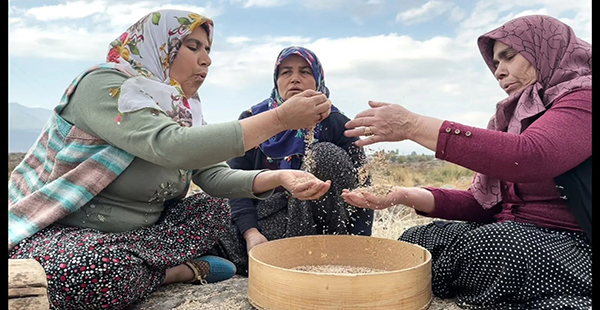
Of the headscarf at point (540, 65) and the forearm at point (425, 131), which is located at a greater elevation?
the headscarf at point (540, 65)

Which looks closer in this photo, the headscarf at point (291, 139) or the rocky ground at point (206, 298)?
the rocky ground at point (206, 298)

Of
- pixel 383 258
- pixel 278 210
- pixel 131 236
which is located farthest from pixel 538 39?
pixel 131 236

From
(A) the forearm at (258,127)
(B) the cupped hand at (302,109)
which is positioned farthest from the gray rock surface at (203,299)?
(B) the cupped hand at (302,109)

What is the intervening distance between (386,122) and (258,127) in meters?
0.50

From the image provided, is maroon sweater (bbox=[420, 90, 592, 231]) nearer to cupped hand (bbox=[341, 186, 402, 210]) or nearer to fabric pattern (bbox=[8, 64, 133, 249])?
cupped hand (bbox=[341, 186, 402, 210])

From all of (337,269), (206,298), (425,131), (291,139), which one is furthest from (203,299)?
(425,131)

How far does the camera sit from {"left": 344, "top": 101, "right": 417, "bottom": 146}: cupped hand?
2.02m

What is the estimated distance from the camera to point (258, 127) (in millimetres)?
2076

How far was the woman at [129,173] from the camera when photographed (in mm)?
2004

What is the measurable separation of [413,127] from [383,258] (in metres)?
0.75

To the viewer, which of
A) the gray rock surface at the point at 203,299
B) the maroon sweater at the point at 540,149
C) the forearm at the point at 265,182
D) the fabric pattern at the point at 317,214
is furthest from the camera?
the fabric pattern at the point at 317,214

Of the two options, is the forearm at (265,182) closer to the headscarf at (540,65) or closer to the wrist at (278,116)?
the wrist at (278,116)

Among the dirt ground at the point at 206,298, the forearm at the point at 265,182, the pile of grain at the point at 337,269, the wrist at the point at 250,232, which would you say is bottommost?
the dirt ground at the point at 206,298

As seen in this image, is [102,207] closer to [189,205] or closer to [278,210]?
[189,205]
